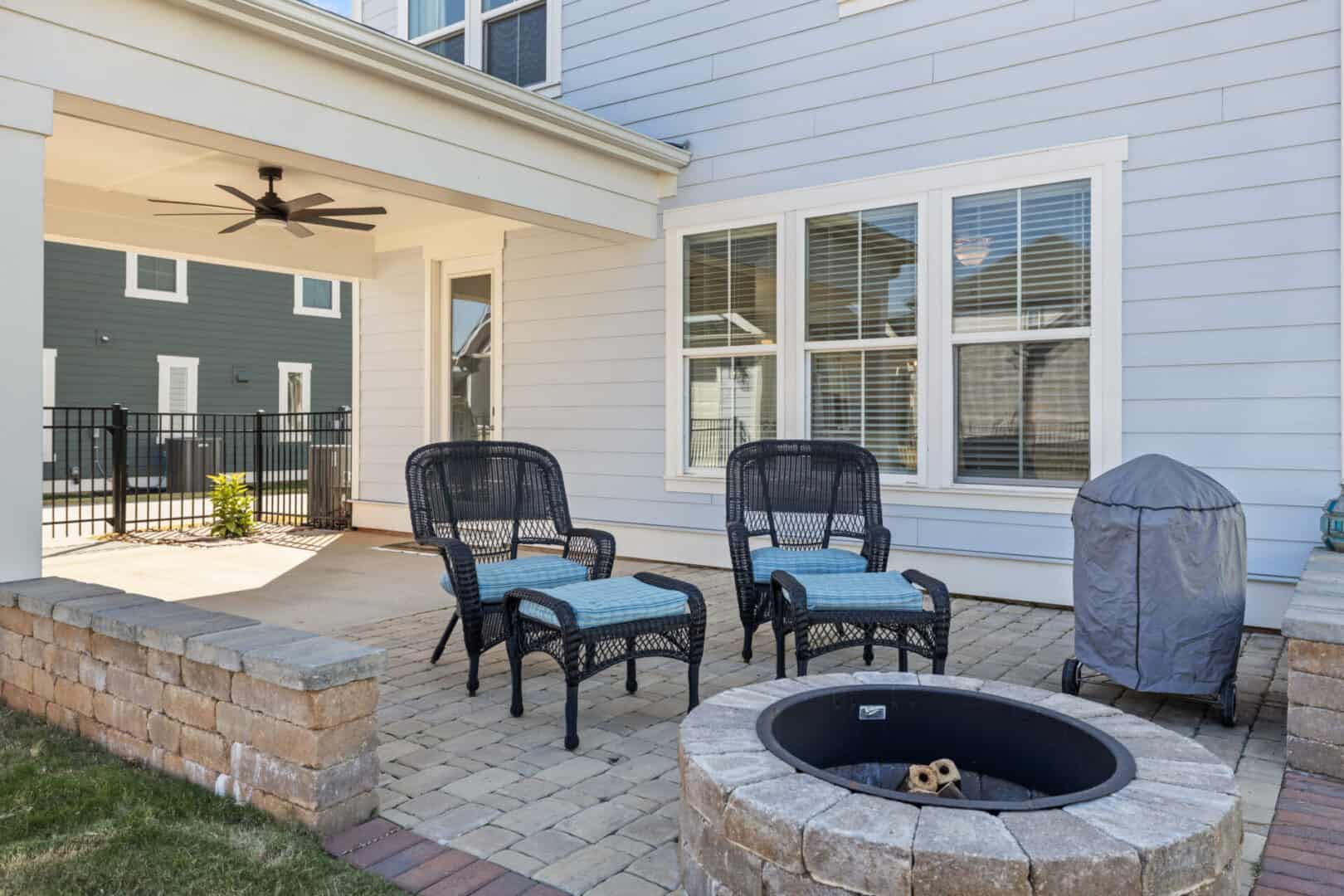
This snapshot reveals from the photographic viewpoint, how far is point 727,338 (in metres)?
6.27

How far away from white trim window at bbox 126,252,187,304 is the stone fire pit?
13328 millimetres

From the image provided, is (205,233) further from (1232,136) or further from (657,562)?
(1232,136)

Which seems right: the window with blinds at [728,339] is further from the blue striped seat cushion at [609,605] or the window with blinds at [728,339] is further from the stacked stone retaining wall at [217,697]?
the stacked stone retaining wall at [217,697]

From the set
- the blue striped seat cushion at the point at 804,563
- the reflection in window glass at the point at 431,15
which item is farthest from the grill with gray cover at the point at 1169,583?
the reflection in window glass at the point at 431,15

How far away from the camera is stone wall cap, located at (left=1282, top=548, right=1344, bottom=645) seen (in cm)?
262

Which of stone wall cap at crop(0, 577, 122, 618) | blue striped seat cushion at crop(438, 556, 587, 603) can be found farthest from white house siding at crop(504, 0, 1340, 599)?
stone wall cap at crop(0, 577, 122, 618)

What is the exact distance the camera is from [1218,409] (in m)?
4.58

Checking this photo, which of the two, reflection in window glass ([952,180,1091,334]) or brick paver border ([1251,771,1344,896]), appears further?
reflection in window glass ([952,180,1091,334])

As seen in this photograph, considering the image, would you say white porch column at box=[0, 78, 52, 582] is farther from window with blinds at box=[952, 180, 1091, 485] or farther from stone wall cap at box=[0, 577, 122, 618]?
window with blinds at box=[952, 180, 1091, 485]

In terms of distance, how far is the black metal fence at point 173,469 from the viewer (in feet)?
28.5

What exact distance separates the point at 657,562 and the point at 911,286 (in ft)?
8.74

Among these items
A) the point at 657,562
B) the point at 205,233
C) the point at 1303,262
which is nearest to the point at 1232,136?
the point at 1303,262

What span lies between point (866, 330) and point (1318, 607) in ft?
10.5

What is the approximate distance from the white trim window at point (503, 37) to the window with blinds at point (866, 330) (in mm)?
2902
